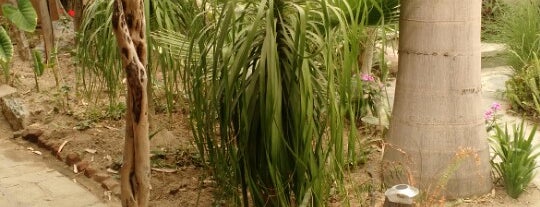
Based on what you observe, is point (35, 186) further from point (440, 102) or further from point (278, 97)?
point (440, 102)

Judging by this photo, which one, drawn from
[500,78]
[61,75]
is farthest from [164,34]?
[500,78]

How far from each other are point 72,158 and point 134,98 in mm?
1956

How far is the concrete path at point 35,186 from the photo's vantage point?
4.11m

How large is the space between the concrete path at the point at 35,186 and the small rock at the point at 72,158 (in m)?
0.12

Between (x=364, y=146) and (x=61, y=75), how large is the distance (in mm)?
3097

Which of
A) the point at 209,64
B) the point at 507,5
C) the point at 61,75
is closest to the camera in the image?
the point at 209,64

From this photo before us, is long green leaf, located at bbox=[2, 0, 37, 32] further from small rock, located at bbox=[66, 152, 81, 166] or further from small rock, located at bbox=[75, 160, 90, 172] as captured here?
small rock, located at bbox=[75, 160, 90, 172]

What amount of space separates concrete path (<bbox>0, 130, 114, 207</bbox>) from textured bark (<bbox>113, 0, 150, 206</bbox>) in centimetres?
107

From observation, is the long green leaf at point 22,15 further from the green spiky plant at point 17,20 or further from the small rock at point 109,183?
the small rock at point 109,183

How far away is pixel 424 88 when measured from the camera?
3.58m

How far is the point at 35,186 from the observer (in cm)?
434

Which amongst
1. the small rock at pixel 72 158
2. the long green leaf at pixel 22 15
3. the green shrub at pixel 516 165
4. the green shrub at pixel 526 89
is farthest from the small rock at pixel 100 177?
the green shrub at pixel 526 89

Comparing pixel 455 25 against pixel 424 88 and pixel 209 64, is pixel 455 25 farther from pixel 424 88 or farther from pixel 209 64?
pixel 209 64

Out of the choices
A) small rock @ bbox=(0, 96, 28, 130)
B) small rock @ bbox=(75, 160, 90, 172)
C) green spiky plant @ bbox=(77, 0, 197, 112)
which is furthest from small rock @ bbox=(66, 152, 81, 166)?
small rock @ bbox=(0, 96, 28, 130)
